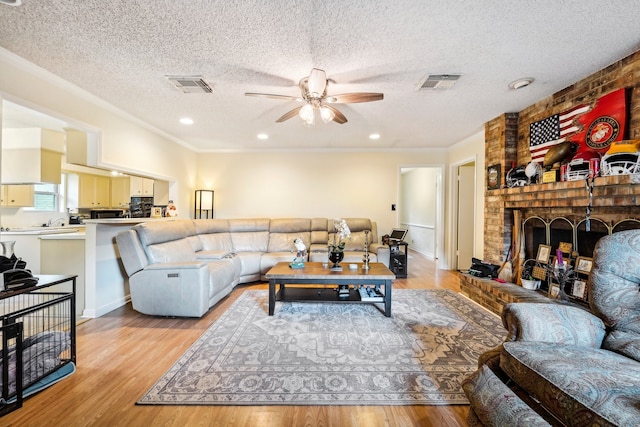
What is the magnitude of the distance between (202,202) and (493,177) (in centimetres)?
501

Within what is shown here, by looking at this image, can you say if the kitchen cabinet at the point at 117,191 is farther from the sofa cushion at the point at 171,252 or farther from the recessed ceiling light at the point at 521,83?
the recessed ceiling light at the point at 521,83

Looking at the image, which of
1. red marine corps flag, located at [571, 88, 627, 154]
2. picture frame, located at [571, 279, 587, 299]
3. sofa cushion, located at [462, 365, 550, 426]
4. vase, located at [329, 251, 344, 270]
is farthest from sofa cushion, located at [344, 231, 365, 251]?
sofa cushion, located at [462, 365, 550, 426]

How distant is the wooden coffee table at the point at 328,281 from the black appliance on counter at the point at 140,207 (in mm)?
2649

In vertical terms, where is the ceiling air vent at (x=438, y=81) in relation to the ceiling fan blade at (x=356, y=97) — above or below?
above

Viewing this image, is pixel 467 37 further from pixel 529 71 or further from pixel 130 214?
pixel 130 214

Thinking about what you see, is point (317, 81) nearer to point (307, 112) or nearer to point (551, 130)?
point (307, 112)

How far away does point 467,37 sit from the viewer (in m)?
1.84

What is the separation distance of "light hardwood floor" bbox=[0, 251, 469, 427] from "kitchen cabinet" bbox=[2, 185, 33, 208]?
12.5 feet

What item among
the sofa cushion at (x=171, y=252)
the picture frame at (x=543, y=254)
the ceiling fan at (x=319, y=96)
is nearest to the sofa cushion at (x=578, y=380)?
the picture frame at (x=543, y=254)

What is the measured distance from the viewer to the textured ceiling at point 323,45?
1.61 m

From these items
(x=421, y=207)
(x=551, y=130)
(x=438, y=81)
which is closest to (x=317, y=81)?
(x=438, y=81)

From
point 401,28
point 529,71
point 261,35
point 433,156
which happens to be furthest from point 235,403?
point 433,156

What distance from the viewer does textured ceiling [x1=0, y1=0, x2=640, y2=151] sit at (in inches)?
63.5

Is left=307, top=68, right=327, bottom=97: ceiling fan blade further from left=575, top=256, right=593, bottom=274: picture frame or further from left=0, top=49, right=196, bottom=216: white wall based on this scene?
left=575, top=256, right=593, bottom=274: picture frame
